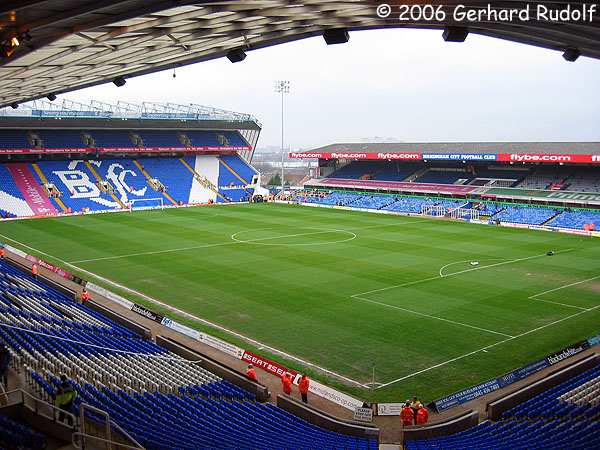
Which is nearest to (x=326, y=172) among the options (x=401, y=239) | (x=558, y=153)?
(x=558, y=153)

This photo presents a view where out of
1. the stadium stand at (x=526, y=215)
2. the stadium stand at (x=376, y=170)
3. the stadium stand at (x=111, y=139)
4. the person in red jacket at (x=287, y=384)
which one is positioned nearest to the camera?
the person in red jacket at (x=287, y=384)

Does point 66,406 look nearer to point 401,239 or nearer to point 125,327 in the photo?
point 125,327

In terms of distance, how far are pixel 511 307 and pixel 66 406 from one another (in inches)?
867

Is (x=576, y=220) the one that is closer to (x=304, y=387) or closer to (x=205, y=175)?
(x=304, y=387)

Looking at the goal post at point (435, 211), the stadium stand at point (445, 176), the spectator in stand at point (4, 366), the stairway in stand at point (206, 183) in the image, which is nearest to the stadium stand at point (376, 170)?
the stadium stand at point (445, 176)

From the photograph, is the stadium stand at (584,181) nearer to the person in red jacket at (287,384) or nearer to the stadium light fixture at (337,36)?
the person in red jacket at (287,384)

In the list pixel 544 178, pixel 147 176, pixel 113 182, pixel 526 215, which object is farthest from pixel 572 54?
pixel 147 176

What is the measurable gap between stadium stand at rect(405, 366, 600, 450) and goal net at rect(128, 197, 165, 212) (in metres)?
59.6

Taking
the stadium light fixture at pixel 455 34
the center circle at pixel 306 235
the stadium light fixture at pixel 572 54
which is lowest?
the center circle at pixel 306 235

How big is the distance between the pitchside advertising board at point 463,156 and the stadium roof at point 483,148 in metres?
1.35

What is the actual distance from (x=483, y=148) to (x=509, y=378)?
5784cm

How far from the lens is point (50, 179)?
2756 inches

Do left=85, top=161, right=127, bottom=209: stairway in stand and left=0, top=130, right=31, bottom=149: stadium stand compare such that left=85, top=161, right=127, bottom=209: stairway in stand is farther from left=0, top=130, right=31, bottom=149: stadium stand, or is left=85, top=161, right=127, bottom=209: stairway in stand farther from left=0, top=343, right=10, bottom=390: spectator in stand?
left=0, top=343, right=10, bottom=390: spectator in stand

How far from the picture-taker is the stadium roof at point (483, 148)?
65.6 m
